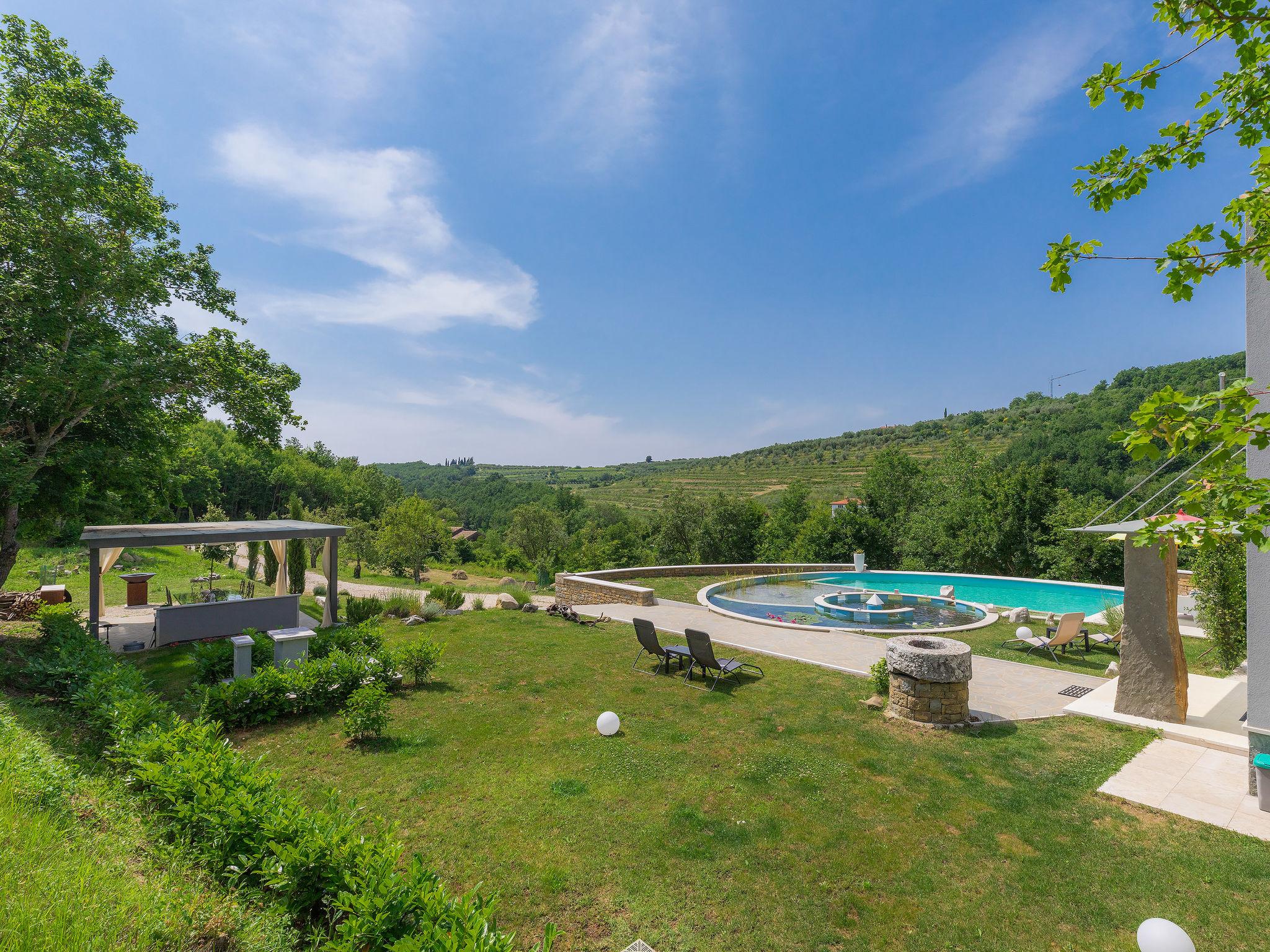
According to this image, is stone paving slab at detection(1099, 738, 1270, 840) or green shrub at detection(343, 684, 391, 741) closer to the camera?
stone paving slab at detection(1099, 738, 1270, 840)

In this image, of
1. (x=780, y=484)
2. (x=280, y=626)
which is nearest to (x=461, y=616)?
(x=280, y=626)

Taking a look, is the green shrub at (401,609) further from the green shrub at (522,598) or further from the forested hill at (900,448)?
the forested hill at (900,448)

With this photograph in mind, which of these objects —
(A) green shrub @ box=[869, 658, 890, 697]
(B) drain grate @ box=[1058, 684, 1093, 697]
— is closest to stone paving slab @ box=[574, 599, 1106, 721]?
(B) drain grate @ box=[1058, 684, 1093, 697]

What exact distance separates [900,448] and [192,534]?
5697cm

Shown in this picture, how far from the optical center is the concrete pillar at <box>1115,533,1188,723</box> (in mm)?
6098

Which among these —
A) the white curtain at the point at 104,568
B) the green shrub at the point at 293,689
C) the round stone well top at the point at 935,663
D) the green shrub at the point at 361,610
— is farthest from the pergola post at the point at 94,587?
the round stone well top at the point at 935,663

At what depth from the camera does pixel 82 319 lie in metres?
9.02

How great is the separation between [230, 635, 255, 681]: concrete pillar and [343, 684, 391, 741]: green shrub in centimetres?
270

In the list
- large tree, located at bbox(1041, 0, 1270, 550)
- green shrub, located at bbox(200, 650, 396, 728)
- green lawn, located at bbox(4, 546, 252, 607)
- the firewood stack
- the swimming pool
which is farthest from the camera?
green lawn, located at bbox(4, 546, 252, 607)

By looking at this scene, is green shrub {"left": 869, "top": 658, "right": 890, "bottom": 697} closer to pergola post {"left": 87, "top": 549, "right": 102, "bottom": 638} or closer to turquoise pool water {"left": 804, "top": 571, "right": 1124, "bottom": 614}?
turquoise pool water {"left": 804, "top": 571, "right": 1124, "bottom": 614}

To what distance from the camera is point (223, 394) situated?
11.1 m

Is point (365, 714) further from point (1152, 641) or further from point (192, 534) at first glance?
point (1152, 641)

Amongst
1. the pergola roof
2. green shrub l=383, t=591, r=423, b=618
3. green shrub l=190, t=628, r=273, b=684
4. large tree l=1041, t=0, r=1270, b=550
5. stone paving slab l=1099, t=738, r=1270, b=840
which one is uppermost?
large tree l=1041, t=0, r=1270, b=550

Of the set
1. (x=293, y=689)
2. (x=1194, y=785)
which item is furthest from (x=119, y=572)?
(x=1194, y=785)
